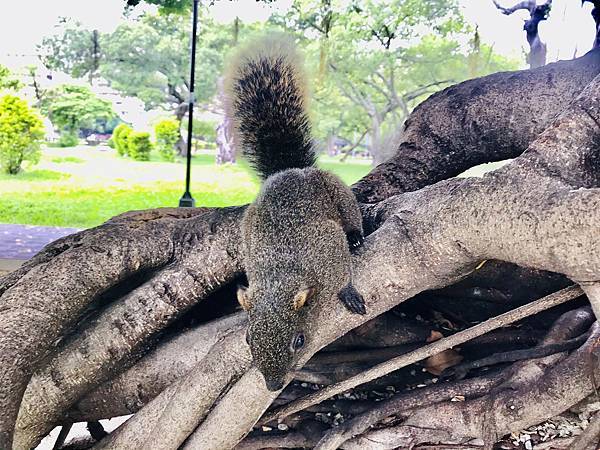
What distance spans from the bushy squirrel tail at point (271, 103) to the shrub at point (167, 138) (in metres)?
8.50

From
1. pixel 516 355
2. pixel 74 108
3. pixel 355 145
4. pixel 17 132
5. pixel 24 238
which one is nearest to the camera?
pixel 516 355

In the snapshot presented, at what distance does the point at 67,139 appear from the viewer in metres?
9.79

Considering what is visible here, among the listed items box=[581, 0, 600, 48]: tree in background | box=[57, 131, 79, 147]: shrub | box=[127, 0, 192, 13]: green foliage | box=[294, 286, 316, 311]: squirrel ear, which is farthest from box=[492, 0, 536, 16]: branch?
box=[57, 131, 79, 147]: shrub

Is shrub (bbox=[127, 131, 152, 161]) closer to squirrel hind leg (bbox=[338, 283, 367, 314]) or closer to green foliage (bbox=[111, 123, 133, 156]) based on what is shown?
green foliage (bbox=[111, 123, 133, 156])

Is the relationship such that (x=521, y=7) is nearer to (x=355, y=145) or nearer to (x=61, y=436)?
(x=61, y=436)

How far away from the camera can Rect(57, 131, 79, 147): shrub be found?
9.53m

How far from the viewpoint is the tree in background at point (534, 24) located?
2520mm

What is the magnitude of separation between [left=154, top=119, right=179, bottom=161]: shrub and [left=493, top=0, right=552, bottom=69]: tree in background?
8.28m

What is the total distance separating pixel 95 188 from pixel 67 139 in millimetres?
2319

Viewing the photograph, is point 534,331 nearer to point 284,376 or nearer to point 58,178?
point 284,376

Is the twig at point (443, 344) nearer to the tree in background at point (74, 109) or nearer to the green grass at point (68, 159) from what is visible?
the green grass at point (68, 159)

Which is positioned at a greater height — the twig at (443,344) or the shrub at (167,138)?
the twig at (443,344)

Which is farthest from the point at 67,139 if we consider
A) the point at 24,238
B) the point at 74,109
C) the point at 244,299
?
the point at 244,299

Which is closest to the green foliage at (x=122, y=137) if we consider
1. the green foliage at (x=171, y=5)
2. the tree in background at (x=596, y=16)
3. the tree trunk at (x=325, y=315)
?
the green foliage at (x=171, y=5)
